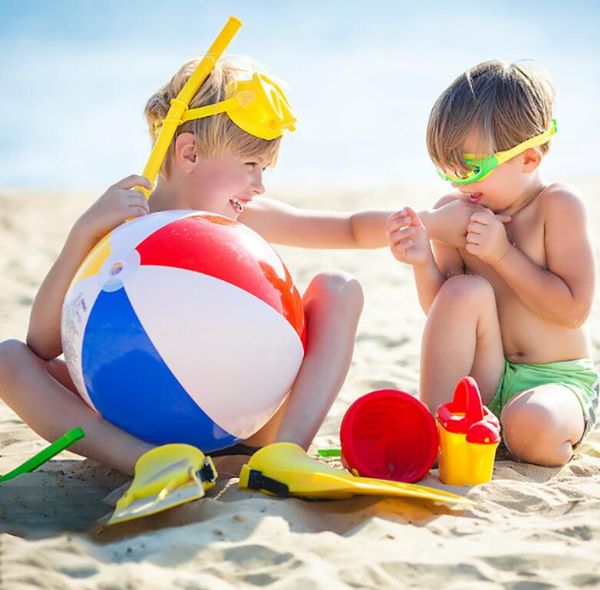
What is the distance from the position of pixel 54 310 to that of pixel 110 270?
20.1 inches

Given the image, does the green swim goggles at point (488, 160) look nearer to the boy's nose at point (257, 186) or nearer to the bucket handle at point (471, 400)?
the boy's nose at point (257, 186)

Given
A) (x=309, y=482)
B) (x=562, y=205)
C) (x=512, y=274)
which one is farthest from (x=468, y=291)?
(x=309, y=482)

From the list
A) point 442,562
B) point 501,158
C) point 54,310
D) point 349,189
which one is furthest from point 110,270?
point 349,189

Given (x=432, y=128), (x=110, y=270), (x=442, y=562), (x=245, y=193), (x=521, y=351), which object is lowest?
(x=442, y=562)

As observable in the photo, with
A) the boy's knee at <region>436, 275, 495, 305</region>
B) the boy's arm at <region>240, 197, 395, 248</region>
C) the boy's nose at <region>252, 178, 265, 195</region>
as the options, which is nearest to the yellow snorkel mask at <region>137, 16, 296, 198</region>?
the boy's nose at <region>252, 178, 265, 195</region>

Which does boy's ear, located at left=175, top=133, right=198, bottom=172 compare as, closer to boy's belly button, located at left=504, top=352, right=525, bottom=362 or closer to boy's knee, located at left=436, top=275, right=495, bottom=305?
boy's knee, located at left=436, top=275, right=495, bottom=305

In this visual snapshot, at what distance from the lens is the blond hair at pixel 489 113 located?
142 inches

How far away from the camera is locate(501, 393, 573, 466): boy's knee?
3.44 m

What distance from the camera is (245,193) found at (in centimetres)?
370

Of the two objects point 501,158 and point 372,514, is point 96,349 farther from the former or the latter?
point 501,158

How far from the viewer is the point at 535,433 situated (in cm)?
344

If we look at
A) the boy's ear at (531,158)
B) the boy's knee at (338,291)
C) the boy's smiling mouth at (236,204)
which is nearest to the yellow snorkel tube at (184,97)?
the boy's smiling mouth at (236,204)

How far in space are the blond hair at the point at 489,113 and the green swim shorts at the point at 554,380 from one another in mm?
887

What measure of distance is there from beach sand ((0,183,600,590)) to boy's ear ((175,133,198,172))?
3.98 ft
